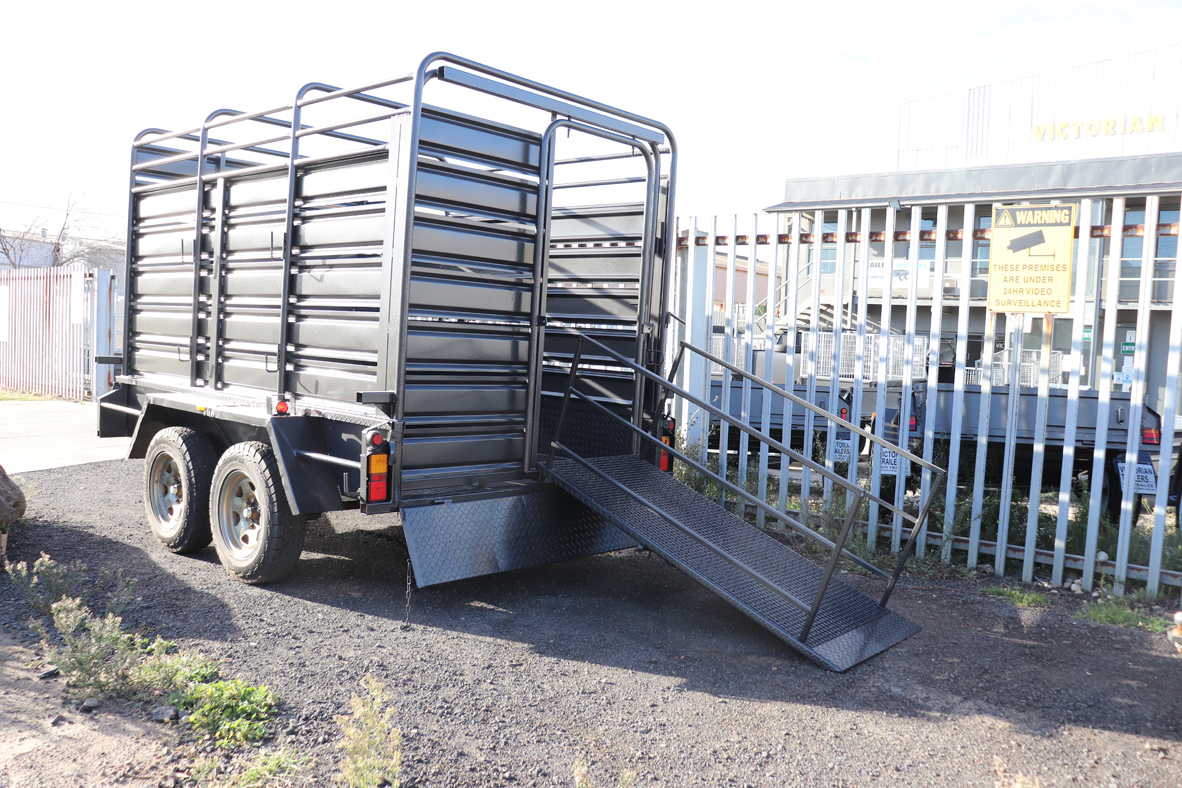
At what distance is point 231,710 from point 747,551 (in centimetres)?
291

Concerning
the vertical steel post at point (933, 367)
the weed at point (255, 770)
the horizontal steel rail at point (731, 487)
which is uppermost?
the vertical steel post at point (933, 367)

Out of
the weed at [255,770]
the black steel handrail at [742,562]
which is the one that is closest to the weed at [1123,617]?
the black steel handrail at [742,562]

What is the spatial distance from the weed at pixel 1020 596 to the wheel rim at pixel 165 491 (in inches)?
221

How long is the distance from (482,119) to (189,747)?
3406mm

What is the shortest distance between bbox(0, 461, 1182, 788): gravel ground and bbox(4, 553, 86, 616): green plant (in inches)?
5.3

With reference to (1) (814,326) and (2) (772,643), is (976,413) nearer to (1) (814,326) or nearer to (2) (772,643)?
(1) (814,326)

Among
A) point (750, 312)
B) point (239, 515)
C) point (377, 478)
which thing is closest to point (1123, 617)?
point (750, 312)

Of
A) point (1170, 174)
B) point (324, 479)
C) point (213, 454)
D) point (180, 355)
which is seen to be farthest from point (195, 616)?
point (1170, 174)

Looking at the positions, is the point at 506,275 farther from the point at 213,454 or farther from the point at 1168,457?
the point at 1168,457

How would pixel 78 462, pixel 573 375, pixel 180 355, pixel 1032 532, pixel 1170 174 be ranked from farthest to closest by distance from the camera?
pixel 1170 174 → pixel 78 462 → pixel 180 355 → pixel 1032 532 → pixel 573 375

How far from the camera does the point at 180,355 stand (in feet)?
21.3

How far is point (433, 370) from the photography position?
4883 mm

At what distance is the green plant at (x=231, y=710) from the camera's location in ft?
11.4

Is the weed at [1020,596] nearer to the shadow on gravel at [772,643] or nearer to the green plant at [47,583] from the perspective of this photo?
the shadow on gravel at [772,643]
